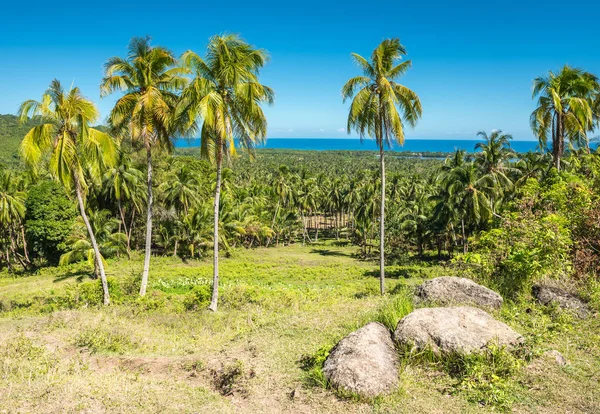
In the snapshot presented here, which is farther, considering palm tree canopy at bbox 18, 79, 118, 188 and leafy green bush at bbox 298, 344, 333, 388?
palm tree canopy at bbox 18, 79, 118, 188

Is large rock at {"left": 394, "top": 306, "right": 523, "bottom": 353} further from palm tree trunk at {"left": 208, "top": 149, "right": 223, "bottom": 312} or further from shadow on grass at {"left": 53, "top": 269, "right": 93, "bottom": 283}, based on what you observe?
shadow on grass at {"left": 53, "top": 269, "right": 93, "bottom": 283}

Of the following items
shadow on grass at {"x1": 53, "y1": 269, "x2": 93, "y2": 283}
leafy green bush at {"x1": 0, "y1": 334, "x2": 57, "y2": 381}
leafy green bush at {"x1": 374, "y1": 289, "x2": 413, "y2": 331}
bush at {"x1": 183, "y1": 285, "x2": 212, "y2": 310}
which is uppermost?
leafy green bush at {"x1": 374, "y1": 289, "x2": 413, "y2": 331}

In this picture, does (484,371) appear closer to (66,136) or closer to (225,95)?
(225,95)

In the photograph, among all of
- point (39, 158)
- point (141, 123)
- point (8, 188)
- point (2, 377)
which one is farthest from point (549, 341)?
point (8, 188)

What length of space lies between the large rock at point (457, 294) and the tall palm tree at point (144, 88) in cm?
1132

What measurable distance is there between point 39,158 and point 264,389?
40.8ft

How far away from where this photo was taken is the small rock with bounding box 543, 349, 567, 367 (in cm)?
571

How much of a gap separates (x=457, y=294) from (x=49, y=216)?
32.9 m

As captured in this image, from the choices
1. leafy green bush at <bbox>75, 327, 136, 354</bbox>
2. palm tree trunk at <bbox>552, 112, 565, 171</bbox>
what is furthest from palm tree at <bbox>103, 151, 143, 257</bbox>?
palm tree trunk at <bbox>552, 112, 565, 171</bbox>

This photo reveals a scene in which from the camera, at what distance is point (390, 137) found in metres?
16.0

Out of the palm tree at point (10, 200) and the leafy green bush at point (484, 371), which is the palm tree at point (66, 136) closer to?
the leafy green bush at point (484, 371)

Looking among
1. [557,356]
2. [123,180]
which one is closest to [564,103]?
[557,356]

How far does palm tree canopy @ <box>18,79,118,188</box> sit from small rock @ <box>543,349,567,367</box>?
14.7m

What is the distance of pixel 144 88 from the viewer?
1547 centimetres
